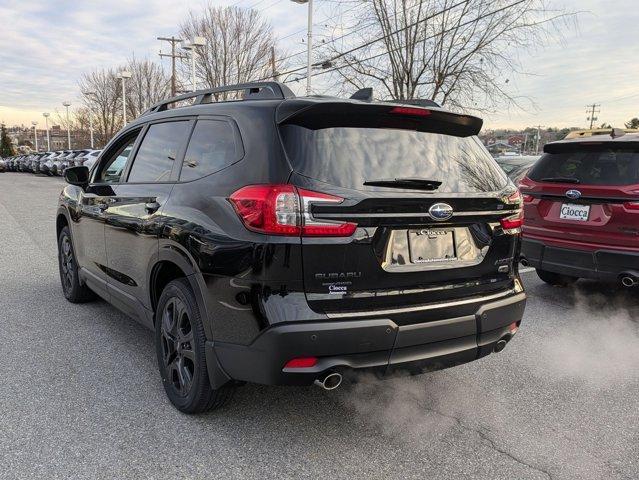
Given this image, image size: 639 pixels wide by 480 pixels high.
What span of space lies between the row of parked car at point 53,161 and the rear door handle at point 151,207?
19066 mm

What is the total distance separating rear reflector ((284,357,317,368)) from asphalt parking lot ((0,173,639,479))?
1.79ft

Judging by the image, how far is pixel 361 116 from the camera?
2.74m

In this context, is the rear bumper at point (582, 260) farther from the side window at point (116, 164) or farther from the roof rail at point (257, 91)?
the side window at point (116, 164)

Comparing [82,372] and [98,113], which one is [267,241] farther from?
[98,113]

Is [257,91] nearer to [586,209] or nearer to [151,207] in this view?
[151,207]

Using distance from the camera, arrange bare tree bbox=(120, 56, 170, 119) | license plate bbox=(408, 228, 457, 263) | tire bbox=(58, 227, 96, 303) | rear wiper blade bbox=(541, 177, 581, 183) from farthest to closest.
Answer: bare tree bbox=(120, 56, 170, 119)
rear wiper blade bbox=(541, 177, 581, 183)
tire bbox=(58, 227, 96, 303)
license plate bbox=(408, 228, 457, 263)

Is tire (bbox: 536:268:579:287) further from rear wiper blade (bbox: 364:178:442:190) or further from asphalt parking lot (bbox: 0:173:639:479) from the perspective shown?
rear wiper blade (bbox: 364:178:442:190)

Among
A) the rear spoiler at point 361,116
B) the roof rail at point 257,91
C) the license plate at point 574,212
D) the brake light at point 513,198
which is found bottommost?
the license plate at point 574,212

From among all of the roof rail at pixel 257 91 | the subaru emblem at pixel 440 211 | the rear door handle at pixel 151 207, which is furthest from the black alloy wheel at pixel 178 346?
the subaru emblem at pixel 440 211

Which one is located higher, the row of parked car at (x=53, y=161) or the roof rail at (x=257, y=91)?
the roof rail at (x=257, y=91)

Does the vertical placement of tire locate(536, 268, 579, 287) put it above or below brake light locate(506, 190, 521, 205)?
below

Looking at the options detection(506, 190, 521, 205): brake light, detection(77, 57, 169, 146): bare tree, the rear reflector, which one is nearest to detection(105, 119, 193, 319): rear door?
the rear reflector

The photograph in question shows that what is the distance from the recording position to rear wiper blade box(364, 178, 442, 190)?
2656 millimetres

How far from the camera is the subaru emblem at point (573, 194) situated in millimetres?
5295
